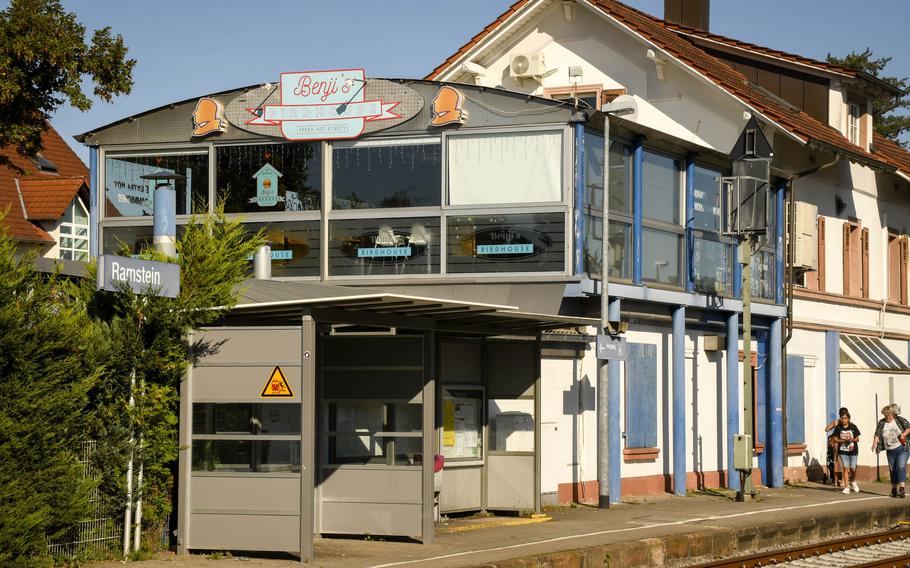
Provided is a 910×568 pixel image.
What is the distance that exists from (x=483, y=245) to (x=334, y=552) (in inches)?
289

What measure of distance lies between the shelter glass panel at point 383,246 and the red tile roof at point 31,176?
58.9 feet

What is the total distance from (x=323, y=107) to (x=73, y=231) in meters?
22.7

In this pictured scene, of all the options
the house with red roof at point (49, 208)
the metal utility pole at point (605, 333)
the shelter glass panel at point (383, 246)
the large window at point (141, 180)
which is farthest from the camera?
the house with red roof at point (49, 208)

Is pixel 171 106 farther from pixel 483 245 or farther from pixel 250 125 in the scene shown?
pixel 483 245

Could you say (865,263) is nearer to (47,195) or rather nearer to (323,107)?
(323,107)

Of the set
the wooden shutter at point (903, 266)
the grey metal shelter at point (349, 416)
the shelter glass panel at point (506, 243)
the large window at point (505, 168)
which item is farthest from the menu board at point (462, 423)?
the wooden shutter at point (903, 266)

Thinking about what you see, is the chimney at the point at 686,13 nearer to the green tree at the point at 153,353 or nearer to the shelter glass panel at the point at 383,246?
the shelter glass panel at the point at 383,246

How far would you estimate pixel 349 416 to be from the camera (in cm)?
1611

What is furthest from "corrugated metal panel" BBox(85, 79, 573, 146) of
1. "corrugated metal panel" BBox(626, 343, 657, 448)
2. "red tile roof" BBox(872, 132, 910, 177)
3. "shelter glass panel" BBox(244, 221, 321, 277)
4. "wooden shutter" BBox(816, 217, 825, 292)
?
"red tile roof" BBox(872, 132, 910, 177)

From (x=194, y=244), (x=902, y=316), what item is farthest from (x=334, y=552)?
(x=902, y=316)

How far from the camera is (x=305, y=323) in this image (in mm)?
A: 13859

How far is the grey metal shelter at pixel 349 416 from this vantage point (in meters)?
14.0

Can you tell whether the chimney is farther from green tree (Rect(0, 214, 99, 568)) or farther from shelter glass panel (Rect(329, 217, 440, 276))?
green tree (Rect(0, 214, 99, 568))

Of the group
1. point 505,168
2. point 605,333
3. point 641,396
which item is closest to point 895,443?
point 641,396
